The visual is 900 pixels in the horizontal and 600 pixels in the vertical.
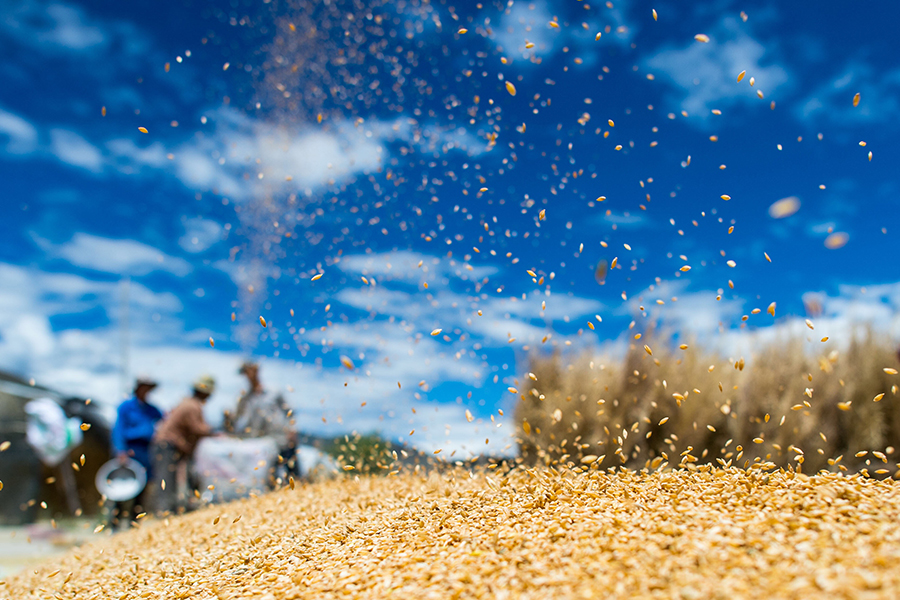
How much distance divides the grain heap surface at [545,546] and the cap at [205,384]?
2.98 m

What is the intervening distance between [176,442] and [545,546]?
5716mm

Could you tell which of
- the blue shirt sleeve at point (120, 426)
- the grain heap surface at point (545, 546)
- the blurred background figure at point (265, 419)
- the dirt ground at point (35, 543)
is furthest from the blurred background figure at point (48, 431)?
the grain heap surface at point (545, 546)

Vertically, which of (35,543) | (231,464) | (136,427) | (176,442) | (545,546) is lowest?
(35,543)

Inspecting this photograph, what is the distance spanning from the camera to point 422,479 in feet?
14.6

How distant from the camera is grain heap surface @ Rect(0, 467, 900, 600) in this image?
1.92 meters

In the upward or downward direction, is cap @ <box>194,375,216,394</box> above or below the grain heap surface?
above

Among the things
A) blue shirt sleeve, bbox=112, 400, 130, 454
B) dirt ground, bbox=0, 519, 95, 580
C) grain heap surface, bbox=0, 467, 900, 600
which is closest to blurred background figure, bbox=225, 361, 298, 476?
blue shirt sleeve, bbox=112, 400, 130, 454

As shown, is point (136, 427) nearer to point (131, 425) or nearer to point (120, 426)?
point (131, 425)

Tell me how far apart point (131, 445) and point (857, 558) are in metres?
7.40

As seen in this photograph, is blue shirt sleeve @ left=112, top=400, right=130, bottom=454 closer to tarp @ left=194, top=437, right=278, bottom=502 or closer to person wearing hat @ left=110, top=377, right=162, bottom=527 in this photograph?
person wearing hat @ left=110, top=377, right=162, bottom=527

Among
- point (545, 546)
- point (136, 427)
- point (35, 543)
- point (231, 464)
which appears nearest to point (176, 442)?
point (136, 427)

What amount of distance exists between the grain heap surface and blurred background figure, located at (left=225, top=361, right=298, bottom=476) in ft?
8.35

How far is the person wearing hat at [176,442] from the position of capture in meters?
6.79

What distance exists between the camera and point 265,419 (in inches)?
266
